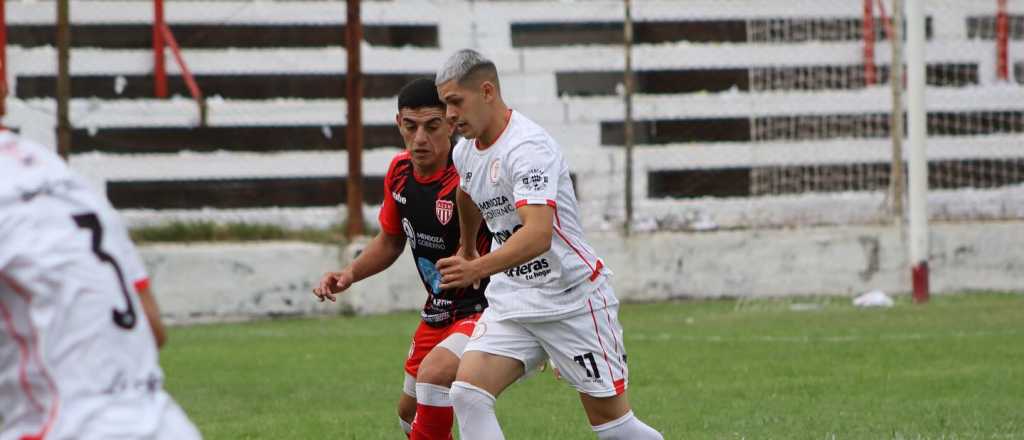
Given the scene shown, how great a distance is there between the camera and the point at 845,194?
18.1 m

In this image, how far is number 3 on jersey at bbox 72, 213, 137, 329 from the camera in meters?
3.54

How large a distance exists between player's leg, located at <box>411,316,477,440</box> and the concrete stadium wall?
890cm

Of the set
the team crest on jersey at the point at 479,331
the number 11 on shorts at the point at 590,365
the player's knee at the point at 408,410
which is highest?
the team crest on jersey at the point at 479,331

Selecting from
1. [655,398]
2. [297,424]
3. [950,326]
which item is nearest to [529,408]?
[655,398]

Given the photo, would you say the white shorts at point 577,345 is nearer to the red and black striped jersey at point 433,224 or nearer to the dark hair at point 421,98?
the red and black striped jersey at point 433,224

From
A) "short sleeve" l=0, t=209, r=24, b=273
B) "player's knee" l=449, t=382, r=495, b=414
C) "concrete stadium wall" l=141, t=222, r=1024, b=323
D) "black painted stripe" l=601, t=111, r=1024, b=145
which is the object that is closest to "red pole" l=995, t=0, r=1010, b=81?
"black painted stripe" l=601, t=111, r=1024, b=145

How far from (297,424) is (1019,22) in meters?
13.8

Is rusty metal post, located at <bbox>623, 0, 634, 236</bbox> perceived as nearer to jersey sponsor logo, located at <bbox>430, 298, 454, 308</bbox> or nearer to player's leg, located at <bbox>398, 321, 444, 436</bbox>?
player's leg, located at <bbox>398, 321, 444, 436</bbox>

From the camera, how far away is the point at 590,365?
6129 millimetres

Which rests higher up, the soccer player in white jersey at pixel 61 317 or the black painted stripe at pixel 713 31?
the black painted stripe at pixel 713 31

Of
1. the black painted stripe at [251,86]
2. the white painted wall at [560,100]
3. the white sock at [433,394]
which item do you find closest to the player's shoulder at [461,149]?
the white sock at [433,394]

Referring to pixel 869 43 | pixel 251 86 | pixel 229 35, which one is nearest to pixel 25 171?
pixel 251 86

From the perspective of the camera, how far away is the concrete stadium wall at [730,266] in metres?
15.7

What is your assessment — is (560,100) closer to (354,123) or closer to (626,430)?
(354,123)
